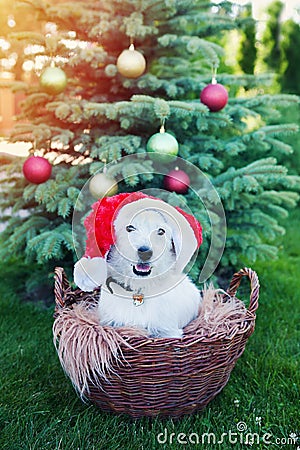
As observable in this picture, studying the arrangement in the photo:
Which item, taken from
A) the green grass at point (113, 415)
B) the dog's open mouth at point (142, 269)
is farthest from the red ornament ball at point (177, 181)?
the green grass at point (113, 415)

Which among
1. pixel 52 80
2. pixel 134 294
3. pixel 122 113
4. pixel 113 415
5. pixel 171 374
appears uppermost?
pixel 52 80

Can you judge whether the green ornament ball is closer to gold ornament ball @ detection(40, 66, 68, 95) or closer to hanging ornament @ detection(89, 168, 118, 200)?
hanging ornament @ detection(89, 168, 118, 200)

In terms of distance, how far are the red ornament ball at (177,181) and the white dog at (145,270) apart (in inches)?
22.4

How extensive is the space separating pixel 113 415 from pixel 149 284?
0.54 m

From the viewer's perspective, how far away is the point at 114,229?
159cm

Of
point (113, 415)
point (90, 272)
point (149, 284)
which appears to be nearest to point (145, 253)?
point (149, 284)

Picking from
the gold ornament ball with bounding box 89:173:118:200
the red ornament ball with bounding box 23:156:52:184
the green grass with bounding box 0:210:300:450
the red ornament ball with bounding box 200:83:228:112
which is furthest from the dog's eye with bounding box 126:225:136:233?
the red ornament ball with bounding box 200:83:228:112

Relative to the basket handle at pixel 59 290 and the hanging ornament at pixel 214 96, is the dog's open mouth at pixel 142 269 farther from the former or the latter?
the hanging ornament at pixel 214 96

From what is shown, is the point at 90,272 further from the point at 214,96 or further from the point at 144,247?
the point at 214,96

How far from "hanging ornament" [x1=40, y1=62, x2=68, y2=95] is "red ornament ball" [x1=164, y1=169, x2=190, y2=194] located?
730 mm

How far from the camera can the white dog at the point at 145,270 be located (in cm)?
153

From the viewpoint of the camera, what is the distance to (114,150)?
2379 millimetres

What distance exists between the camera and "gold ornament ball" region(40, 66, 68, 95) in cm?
247

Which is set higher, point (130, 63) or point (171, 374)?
point (130, 63)
